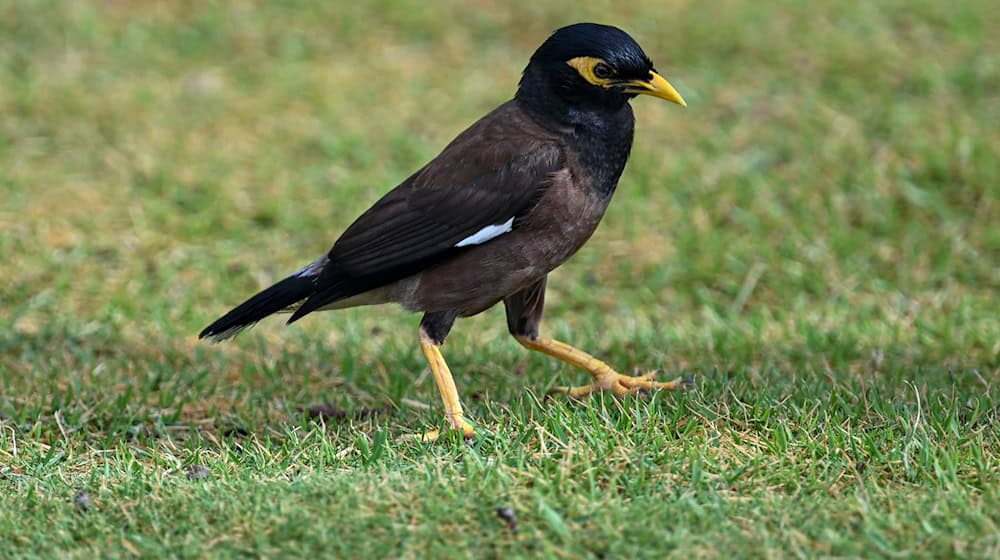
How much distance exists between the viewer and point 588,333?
6.60m

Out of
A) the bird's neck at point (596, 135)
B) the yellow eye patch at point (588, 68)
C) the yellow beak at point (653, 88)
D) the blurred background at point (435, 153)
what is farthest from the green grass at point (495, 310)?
the yellow eye patch at point (588, 68)

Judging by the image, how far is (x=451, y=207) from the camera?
5066 mm

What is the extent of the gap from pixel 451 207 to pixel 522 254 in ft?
1.16

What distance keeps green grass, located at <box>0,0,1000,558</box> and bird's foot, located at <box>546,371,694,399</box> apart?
0.19m

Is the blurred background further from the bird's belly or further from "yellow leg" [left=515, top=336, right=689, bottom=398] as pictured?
the bird's belly

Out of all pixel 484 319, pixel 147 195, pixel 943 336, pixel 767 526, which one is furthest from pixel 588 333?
pixel 147 195

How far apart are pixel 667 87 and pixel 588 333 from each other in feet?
6.12

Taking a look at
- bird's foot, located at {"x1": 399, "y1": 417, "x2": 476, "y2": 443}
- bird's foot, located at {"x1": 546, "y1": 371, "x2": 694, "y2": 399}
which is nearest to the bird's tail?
bird's foot, located at {"x1": 399, "y1": 417, "x2": 476, "y2": 443}

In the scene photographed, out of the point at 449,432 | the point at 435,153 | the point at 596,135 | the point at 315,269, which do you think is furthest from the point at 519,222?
the point at 435,153

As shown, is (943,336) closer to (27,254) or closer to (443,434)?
(443,434)

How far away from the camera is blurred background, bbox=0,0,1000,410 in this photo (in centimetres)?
635

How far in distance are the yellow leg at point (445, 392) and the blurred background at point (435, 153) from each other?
0.52 meters

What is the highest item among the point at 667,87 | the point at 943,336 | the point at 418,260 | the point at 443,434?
the point at 667,87

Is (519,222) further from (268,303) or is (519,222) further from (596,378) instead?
(268,303)
